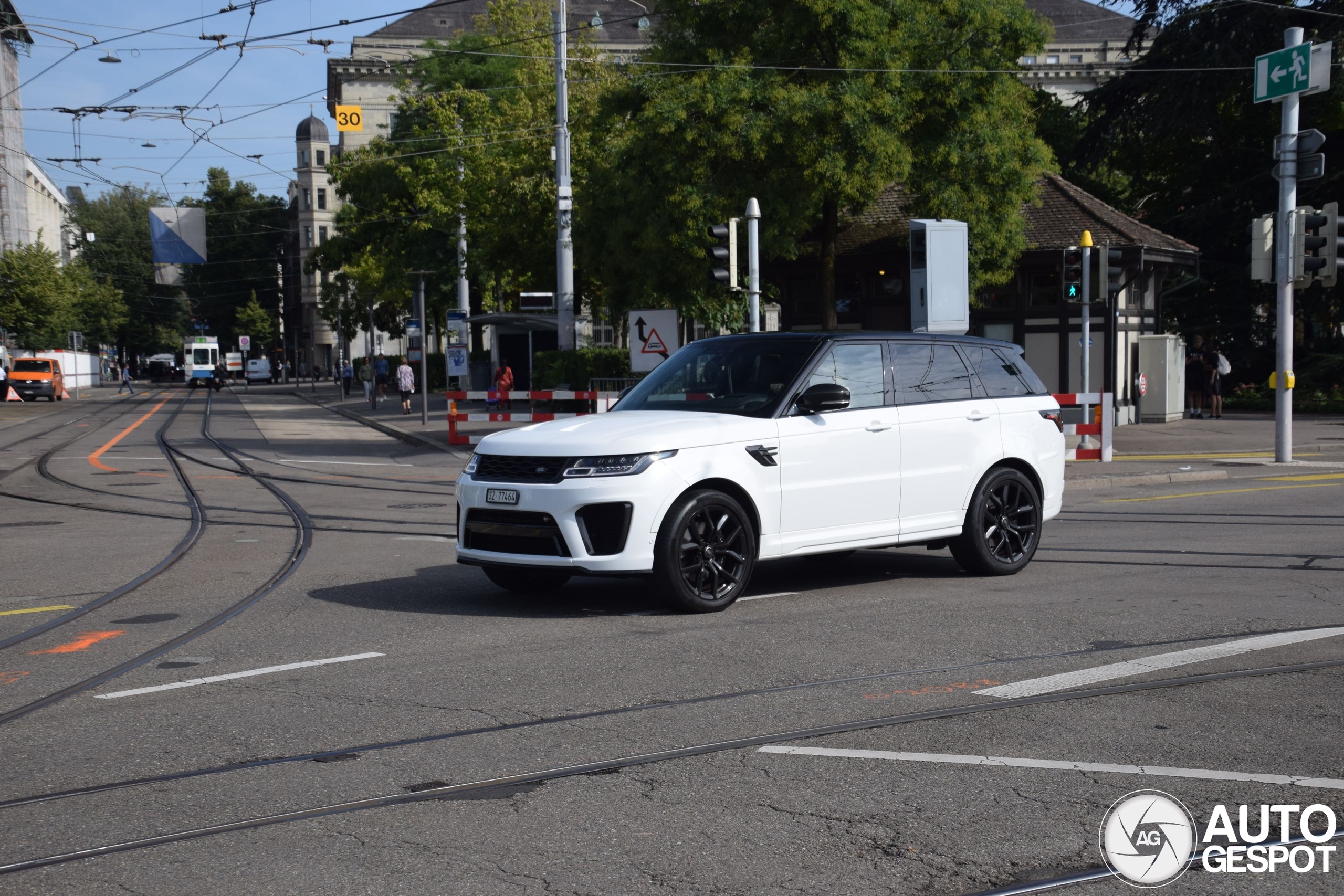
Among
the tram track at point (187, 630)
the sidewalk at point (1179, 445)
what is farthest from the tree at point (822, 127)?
the tram track at point (187, 630)

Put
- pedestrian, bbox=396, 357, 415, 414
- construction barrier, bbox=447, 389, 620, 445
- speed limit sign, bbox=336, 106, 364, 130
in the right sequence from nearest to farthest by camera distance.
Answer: construction barrier, bbox=447, 389, 620, 445, speed limit sign, bbox=336, 106, 364, 130, pedestrian, bbox=396, 357, 415, 414

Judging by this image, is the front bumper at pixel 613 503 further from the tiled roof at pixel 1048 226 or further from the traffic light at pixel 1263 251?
the tiled roof at pixel 1048 226

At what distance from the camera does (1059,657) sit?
689cm

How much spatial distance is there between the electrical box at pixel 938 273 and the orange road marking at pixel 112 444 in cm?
1210

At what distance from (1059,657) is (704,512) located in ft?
7.29

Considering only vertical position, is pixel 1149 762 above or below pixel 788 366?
below

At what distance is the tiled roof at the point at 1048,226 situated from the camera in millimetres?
32094

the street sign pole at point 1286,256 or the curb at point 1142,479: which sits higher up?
the street sign pole at point 1286,256

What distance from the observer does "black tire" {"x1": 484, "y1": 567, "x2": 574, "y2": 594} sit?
8922 mm

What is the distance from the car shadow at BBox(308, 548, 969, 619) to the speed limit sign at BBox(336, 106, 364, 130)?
1192 inches

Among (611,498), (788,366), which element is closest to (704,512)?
(611,498)

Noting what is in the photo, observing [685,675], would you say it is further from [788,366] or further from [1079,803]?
[788,366]

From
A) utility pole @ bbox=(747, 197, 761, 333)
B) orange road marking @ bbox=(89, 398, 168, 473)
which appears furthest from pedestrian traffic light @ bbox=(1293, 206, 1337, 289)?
orange road marking @ bbox=(89, 398, 168, 473)

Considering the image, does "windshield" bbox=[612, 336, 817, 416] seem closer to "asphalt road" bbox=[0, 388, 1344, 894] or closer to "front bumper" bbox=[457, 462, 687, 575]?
"front bumper" bbox=[457, 462, 687, 575]
